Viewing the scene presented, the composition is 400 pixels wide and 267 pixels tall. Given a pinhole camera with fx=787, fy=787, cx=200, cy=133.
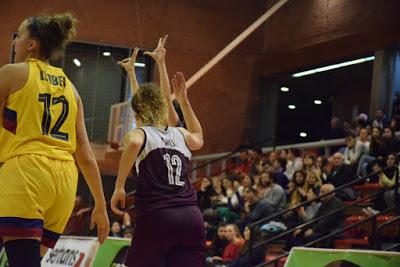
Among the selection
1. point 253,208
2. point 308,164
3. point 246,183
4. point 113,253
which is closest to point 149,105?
point 113,253

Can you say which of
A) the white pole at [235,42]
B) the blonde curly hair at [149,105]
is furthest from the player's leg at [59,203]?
the white pole at [235,42]

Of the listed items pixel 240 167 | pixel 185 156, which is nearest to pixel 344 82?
pixel 240 167

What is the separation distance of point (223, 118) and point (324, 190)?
22.5 feet

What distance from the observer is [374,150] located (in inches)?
464

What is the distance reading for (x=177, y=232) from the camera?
4.13 metres

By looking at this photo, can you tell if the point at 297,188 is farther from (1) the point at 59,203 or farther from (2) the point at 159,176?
(1) the point at 59,203

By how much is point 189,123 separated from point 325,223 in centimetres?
525

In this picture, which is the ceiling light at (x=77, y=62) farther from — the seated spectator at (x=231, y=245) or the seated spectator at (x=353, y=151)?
the seated spectator at (x=231, y=245)

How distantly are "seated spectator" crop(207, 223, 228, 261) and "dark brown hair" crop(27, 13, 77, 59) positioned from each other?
702cm

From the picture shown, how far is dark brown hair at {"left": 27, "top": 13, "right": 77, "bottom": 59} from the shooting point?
3.44 metres

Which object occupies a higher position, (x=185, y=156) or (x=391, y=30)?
(x=391, y=30)

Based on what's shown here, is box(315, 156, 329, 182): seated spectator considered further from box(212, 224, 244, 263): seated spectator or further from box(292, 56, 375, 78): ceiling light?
box(292, 56, 375, 78): ceiling light

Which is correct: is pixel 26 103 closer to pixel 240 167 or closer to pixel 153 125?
pixel 153 125

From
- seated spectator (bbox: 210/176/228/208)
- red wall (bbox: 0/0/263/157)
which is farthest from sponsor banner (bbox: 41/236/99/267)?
red wall (bbox: 0/0/263/157)
